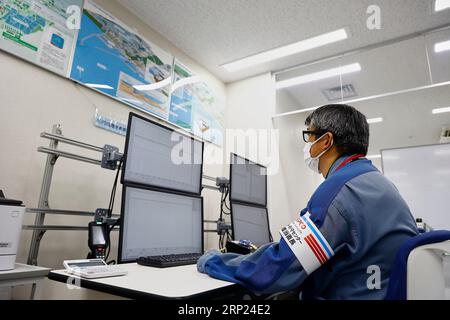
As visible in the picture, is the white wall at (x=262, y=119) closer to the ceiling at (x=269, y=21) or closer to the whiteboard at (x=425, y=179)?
the ceiling at (x=269, y=21)

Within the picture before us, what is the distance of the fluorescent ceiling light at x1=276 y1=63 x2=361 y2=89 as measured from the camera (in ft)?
10.2

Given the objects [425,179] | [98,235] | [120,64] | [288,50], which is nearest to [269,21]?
[288,50]

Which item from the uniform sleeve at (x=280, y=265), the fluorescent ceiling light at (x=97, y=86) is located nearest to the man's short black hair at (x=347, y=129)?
the uniform sleeve at (x=280, y=265)

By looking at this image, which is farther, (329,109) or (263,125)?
(263,125)

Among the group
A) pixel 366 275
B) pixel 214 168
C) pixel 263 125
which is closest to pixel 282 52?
pixel 263 125

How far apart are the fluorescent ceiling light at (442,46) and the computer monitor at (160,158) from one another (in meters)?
2.56

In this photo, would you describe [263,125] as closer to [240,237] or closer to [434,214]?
[240,237]

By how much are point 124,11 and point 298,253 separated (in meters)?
2.56

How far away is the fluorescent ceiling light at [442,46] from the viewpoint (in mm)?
2645

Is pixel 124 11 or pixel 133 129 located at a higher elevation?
pixel 124 11

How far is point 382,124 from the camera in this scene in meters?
3.48

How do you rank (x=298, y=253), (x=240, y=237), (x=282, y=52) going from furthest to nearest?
(x=282, y=52)
(x=240, y=237)
(x=298, y=253)

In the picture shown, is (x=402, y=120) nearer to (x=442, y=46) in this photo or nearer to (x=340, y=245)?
(x=442, y=46)

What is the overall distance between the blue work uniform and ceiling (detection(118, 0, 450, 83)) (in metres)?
2.09
